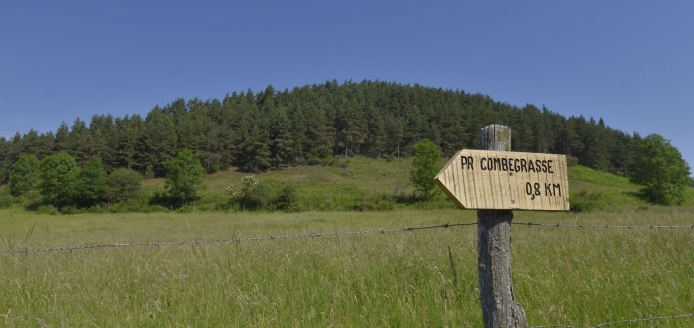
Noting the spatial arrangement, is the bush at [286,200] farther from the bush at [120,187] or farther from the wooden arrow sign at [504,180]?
the wooden arrow sign at [504,180]

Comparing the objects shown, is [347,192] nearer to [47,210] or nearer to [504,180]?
[47,210]

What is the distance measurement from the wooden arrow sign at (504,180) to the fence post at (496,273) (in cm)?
15

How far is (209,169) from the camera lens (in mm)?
69938

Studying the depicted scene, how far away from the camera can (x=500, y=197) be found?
198 centimetres

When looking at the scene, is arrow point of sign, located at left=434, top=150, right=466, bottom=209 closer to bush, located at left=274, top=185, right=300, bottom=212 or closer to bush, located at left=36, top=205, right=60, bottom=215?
bush, located at left=274, top=185, right=300, bottom=212

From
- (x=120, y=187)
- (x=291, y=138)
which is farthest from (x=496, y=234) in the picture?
(x=291, y=138)

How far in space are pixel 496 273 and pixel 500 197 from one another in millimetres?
464

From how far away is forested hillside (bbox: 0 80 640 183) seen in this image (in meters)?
68.9

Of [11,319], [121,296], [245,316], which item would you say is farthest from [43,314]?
[245,316]

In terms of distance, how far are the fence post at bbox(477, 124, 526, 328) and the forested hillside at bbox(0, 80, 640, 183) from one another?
221 feet

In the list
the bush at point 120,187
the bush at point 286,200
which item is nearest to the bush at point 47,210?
the bush at point 120,187

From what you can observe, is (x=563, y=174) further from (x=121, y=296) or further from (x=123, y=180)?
(x=123, y=180)

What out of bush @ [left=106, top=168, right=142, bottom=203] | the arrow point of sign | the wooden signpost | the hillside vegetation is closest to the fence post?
the wooden signpost

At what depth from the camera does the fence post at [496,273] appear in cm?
203
